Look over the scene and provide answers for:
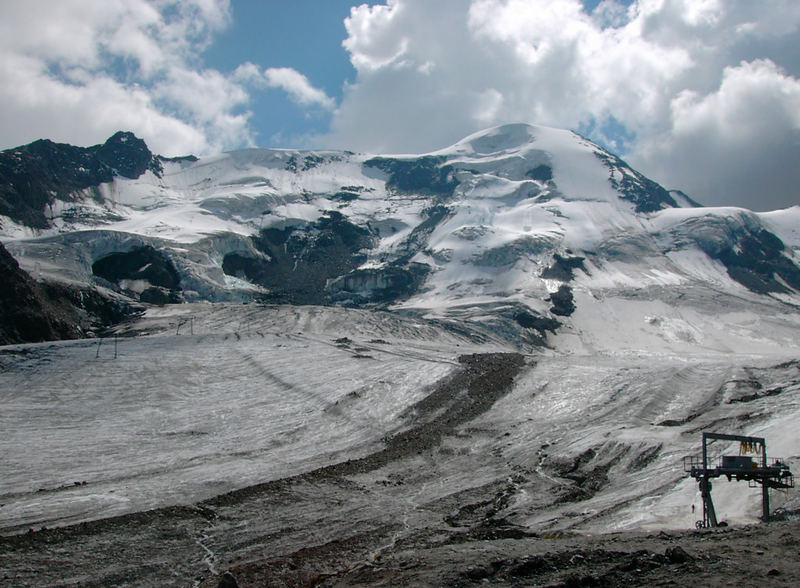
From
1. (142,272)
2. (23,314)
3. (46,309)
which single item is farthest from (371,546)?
(142,272)

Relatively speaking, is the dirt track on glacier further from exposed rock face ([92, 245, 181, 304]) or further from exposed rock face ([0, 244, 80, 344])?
exposed rock face ([92, 245, 181, 304])

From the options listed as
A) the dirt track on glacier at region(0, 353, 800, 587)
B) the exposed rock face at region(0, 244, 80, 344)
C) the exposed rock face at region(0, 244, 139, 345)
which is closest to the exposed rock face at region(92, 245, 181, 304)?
the exposed rock face at region(0, 244, 139, 345)

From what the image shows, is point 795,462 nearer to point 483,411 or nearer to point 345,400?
point 483,411

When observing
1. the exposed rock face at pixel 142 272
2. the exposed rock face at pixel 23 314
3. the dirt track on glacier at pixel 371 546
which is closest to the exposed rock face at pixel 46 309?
the exposed rock face at pixel 23 314

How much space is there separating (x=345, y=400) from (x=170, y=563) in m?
38.3

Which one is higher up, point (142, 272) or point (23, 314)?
point (142, 272)

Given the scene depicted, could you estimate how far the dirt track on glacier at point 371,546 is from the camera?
19.0 m

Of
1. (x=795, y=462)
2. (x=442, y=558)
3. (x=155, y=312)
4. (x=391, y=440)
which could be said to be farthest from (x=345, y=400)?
(x=155, y=312)

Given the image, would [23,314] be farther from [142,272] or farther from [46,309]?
[142,272]

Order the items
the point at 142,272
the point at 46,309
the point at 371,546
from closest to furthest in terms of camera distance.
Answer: the point at 371,546, the point at 46,309, the point at 142,272

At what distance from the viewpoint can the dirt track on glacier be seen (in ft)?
62.5

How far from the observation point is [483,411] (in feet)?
202

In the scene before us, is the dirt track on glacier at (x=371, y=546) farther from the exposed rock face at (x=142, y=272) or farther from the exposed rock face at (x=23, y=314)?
the exposed rock face at (x=142, y=272)

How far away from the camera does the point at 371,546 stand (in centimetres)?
2917
